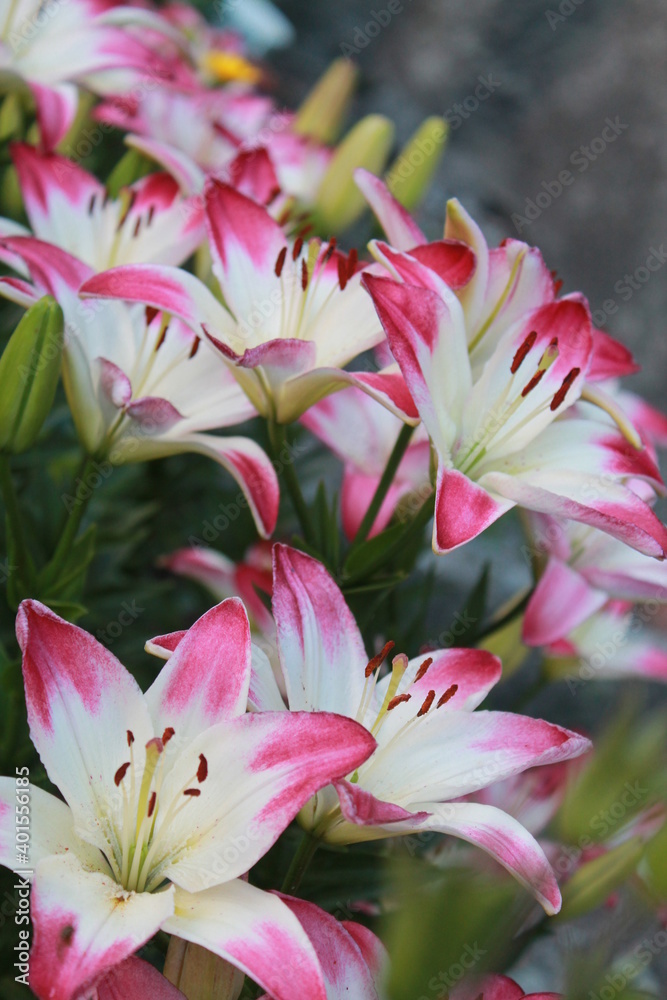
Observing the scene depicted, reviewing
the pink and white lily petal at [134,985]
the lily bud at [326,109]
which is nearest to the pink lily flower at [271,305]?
the pink and white lily petal at [134,985]

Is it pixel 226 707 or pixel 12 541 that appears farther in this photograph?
pixel 12 541

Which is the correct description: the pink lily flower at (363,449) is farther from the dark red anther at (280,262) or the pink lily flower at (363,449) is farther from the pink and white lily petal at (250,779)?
the pink and white lily petal at (250,779)

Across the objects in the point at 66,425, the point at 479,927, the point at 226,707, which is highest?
the point at 479,927

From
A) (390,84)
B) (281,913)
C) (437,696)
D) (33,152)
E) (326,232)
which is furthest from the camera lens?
(390,84)

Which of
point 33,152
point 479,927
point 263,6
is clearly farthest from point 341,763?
point 263,6

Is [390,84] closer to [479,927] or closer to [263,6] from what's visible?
[263,6]

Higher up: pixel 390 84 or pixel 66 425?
pixel 390 84

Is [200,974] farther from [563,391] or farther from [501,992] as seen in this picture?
[563,391]
